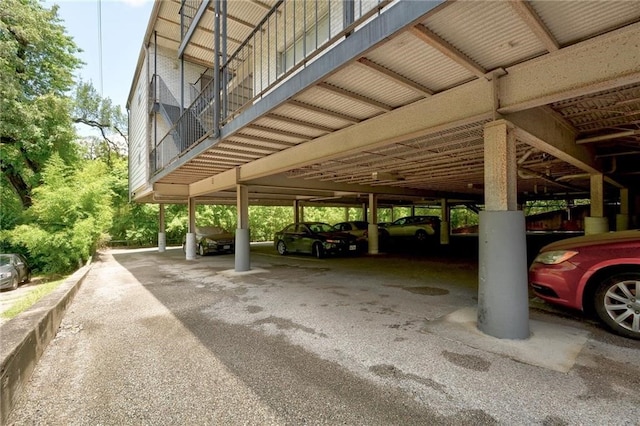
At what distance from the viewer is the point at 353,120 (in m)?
4.49

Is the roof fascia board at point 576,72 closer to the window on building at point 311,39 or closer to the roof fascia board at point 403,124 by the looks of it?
the roof fascia board at point 403,124

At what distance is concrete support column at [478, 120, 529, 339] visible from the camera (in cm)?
329

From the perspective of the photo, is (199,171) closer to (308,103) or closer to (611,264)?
(308,103)

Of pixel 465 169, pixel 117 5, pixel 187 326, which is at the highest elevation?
pixel 117 5

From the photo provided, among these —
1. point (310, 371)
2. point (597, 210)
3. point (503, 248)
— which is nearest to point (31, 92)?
point (310, 371)

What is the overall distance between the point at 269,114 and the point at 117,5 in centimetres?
740

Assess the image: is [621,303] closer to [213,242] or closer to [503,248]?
[503,248]

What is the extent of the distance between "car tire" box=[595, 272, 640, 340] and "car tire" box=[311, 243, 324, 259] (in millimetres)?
8387

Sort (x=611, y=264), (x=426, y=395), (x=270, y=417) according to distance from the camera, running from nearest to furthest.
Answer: (x=270, y=417), (x=426, y=395), (x=611, y=264)

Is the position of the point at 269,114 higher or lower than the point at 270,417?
higher

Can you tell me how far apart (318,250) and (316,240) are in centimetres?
38

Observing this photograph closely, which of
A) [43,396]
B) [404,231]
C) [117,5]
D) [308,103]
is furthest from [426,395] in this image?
[404,231]

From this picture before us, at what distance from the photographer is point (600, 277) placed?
11.5 feet

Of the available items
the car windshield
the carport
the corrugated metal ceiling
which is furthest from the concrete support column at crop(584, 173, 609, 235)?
the car windshield
